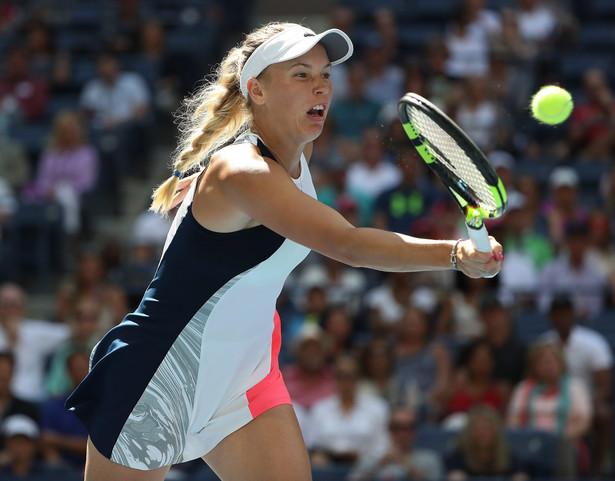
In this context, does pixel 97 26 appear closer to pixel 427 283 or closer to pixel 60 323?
pixel 60 323

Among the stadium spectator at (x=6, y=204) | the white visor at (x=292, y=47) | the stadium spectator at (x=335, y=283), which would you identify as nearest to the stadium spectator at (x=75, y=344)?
the stadium spectator at (x=335, y=283)

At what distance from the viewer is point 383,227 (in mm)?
8445

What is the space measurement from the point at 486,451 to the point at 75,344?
121 inches

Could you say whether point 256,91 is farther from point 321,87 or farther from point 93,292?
point 93,292

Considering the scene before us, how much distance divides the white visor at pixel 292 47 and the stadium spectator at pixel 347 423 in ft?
13.2

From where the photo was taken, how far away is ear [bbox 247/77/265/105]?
3.38 m

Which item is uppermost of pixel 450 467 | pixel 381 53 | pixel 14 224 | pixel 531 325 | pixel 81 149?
pixel 381 53

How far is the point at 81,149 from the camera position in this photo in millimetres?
9641

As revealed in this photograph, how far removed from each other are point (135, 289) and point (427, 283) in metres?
2.34

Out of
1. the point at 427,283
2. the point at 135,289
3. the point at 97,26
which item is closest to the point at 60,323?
the point at 135,289

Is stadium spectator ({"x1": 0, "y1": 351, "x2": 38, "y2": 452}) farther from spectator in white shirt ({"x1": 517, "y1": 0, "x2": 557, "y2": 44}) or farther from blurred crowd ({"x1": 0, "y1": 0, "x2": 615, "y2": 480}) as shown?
spectator in white shirt ({"x1": 517, "y1": 0, "x2": 557, "y2": 44})

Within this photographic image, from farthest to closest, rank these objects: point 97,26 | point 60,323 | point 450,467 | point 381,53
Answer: point 97,26 < point 381,53 < point 60,323 < point 450,467

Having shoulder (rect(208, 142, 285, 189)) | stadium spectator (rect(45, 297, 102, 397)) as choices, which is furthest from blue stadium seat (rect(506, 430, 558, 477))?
shoulder (rect(208, 142, 285, 189))

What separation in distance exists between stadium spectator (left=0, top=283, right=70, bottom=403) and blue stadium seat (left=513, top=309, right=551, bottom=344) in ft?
11.0
